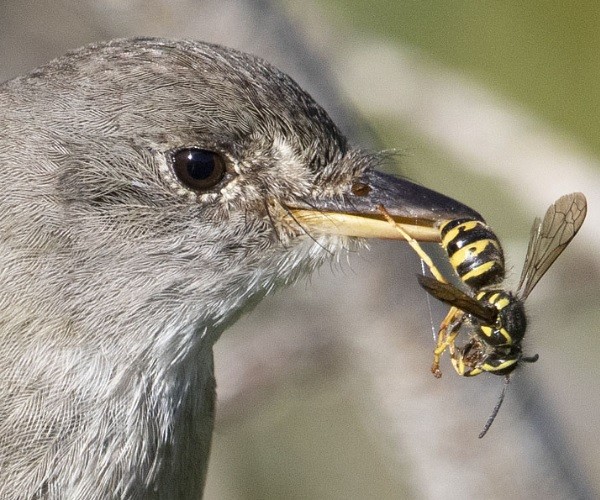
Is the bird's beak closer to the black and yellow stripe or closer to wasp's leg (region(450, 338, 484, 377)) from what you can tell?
the black and yellow stripe

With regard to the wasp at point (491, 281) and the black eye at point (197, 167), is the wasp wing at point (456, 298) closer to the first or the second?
the wasp at point (491, 281)

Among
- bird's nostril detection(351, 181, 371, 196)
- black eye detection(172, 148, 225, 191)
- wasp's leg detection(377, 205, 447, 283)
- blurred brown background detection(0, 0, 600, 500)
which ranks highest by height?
blurred brown background detection(0, 0, 600, 500)

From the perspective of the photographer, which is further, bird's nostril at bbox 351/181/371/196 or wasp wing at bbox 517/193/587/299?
bird's nostril at bbox 351/181/371/196

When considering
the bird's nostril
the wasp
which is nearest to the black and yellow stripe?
the wasp

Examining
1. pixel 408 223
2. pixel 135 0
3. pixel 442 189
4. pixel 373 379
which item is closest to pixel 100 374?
pixel 408 223

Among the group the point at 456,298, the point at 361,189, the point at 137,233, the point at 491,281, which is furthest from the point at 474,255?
the point at 137,233

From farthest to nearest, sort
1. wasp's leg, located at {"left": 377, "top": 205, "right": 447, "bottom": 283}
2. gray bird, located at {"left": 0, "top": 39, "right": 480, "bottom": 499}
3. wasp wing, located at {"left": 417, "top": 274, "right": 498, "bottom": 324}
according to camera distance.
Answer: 1. wasp's leg, located at {"left": 377, "top": 205, "right": 447, "bottom": 283}
2. gray bird, located at {"left": 0, "top": 39, "right": 480, "bottom": 499}
3. wasp wing, located at {"left": 417, "top": 274, "right": 498, "bottom": 324}

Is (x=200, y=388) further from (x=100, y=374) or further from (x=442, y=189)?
(x=442, y=189)

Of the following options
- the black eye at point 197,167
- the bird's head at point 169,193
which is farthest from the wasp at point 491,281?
the black eye at point 197,167
